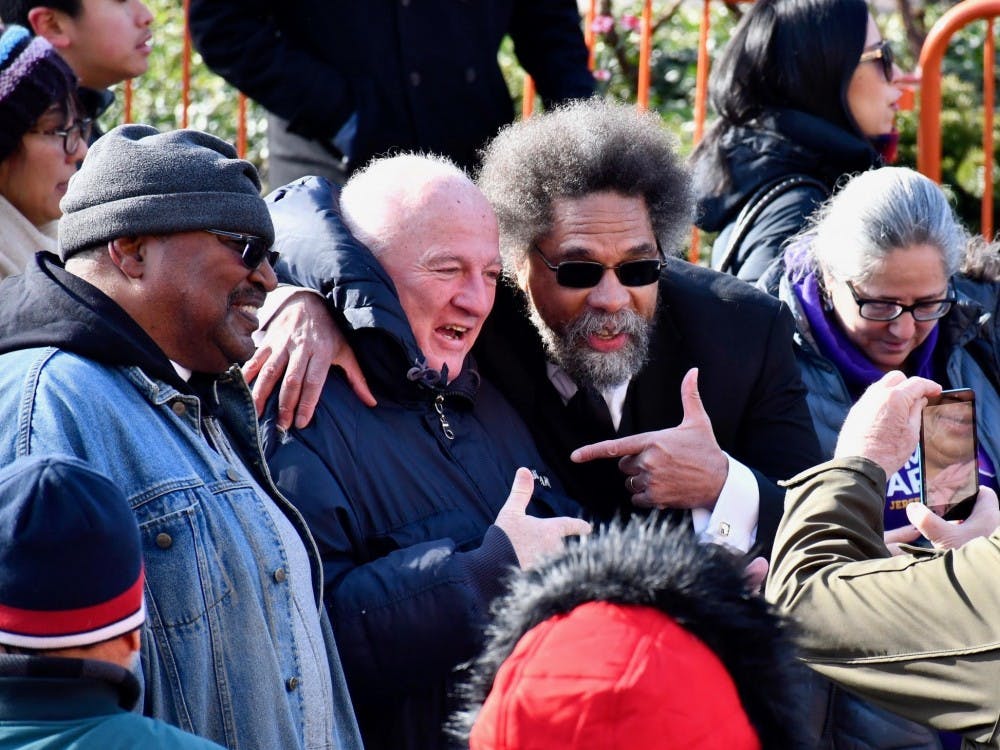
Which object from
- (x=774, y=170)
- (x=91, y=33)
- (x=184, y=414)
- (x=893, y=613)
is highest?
(x=91, y=33)

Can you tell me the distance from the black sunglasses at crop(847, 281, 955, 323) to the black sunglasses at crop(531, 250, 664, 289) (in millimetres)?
662

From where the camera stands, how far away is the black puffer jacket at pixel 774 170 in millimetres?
4445

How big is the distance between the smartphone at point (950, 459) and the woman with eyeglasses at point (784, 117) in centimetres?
135

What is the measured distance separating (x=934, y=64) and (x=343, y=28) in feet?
7.92

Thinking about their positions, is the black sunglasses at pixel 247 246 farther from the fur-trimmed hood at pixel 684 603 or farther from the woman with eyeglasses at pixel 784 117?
the woman with eyeglasses at pixel 784 117

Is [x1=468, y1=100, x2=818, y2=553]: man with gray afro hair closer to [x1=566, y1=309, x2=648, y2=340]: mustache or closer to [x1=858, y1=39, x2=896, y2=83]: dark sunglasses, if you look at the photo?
[x1=566, y1=309, x2=648, y2=340]: mustache

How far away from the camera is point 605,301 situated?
3.59 metres

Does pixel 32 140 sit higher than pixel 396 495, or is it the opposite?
pixel 32 140

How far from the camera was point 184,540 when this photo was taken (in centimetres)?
234

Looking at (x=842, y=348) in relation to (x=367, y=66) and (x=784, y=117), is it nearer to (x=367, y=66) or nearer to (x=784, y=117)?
(x=784, y=117)

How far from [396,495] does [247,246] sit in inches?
24.9

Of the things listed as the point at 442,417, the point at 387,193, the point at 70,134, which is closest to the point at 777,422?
the point at 442,417

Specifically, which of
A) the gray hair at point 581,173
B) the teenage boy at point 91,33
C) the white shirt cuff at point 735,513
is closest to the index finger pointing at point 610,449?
the white shirt cuff at point 735,513

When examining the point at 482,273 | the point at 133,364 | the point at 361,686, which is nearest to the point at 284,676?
the point at 361,686
